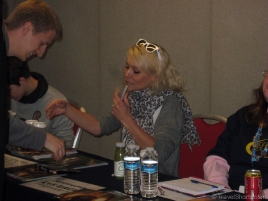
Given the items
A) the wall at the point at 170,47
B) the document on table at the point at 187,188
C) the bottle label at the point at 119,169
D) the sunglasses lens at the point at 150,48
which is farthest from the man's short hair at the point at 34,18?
the wall at the point at 170,47

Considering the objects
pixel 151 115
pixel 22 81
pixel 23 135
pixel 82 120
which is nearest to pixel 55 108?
pixel 82 120

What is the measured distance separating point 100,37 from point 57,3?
714 millimetres

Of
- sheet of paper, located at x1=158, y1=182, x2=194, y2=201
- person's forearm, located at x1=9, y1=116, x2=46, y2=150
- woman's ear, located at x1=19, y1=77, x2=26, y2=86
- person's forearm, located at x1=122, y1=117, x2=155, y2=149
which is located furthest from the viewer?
woman's ear, located at x1=19, y1=77, x2=26, y2=86

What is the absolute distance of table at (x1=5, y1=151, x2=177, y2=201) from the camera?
78.5 inches

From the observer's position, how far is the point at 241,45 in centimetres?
344

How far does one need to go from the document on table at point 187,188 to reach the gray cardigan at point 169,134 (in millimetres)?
537

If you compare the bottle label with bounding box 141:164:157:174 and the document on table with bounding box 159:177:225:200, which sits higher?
the bottle label with bounding box 141:164:157:174

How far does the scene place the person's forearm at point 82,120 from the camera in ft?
9.65

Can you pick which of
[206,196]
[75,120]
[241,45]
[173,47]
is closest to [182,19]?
[173,47]

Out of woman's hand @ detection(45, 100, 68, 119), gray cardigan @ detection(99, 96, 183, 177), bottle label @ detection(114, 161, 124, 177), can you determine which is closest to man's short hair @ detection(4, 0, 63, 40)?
woman's hand @ detection(45, 100, 68, 119)

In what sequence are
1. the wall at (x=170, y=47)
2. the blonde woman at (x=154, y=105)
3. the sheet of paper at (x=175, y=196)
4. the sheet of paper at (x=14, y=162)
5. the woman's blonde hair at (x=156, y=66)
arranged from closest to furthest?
the sheet of paper at (x=175, y=196) < the sheet of paper at (x=14, y=162) < the blonde woman at (x=154, y=105) < the woman's blonde hair at (x=156, y=66) < the wall at (x=170, y=47)

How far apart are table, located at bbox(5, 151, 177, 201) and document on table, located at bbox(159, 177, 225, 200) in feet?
0.26

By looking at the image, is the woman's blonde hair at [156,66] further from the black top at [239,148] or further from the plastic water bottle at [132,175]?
the plastic water bottle at [132,175]

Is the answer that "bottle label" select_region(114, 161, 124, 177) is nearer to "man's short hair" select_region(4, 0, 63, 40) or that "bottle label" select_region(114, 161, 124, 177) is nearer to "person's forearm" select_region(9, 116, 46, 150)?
"person's forearm" select_region(9, 116, 46, 150)
